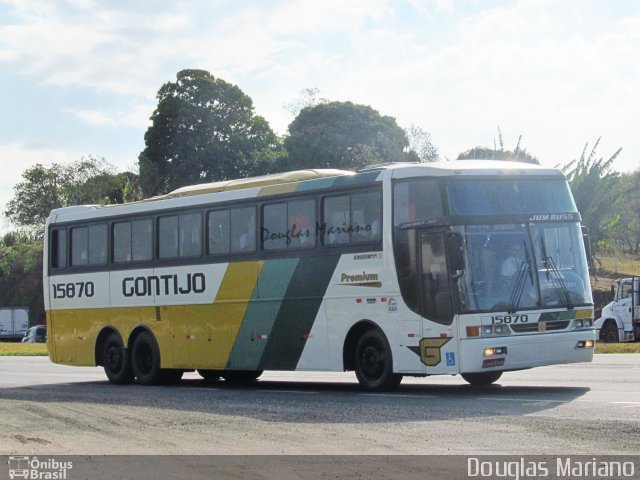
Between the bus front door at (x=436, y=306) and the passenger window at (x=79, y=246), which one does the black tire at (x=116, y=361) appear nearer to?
the passenger window at (x=79, y=246)

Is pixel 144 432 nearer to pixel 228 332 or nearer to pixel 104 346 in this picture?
pixel 228 332

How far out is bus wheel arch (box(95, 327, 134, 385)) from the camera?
2458 centimetres

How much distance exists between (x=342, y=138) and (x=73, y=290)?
5809 centimetres

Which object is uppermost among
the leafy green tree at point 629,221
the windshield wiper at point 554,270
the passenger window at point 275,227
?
the leafy green tree at point 629,221

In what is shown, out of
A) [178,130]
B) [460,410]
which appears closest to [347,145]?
[178,130]

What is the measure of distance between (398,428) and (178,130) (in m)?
79.0

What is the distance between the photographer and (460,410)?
15.1 meters

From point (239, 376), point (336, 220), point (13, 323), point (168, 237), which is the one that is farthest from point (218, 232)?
point (13, 323)

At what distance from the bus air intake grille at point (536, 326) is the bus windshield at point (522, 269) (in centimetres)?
24

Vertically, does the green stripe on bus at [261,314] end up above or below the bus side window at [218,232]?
below

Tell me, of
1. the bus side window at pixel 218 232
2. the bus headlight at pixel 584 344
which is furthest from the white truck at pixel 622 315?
the bus headlight at pixel 584 344
